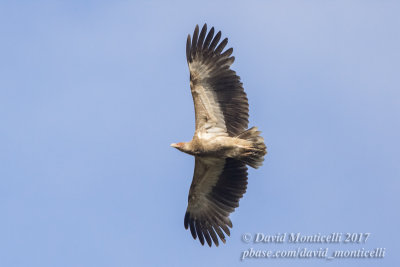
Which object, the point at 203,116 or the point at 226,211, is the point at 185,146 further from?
the point at 226,211

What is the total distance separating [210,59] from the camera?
12445 mm

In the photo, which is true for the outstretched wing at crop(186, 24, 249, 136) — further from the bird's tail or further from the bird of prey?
the bird's tail

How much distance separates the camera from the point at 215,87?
12.4m

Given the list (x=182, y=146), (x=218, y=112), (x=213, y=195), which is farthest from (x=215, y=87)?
(x=213, y=195)

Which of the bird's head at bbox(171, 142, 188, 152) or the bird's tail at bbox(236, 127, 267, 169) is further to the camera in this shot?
the bird's head at bbox(171, 142, 188, 152)

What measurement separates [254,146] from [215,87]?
154 cm

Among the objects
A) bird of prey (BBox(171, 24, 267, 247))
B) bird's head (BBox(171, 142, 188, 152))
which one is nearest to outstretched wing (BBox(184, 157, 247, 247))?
bird of prey (BBox(171, 24, 267, 247))

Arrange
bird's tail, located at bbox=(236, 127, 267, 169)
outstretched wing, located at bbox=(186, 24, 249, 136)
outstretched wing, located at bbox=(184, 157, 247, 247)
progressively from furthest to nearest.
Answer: outstretched wing, located at bbox=(184, 157, 247, 247), outstretched wing, located at bbox=(186, 24, 249, 136), bird's tail, located at bbox=(236, 127, 267, 169)

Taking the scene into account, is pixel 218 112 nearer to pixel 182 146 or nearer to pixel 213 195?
pixel 182 146

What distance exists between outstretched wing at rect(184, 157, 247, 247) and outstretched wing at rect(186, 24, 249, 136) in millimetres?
868

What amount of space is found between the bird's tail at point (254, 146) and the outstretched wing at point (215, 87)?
1.12 feet

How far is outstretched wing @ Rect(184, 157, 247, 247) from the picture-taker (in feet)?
42.5

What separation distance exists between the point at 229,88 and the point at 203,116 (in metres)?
0.83

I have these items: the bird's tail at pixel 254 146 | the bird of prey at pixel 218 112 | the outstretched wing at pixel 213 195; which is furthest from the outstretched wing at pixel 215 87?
the outstretched wing at pixel 213 195
